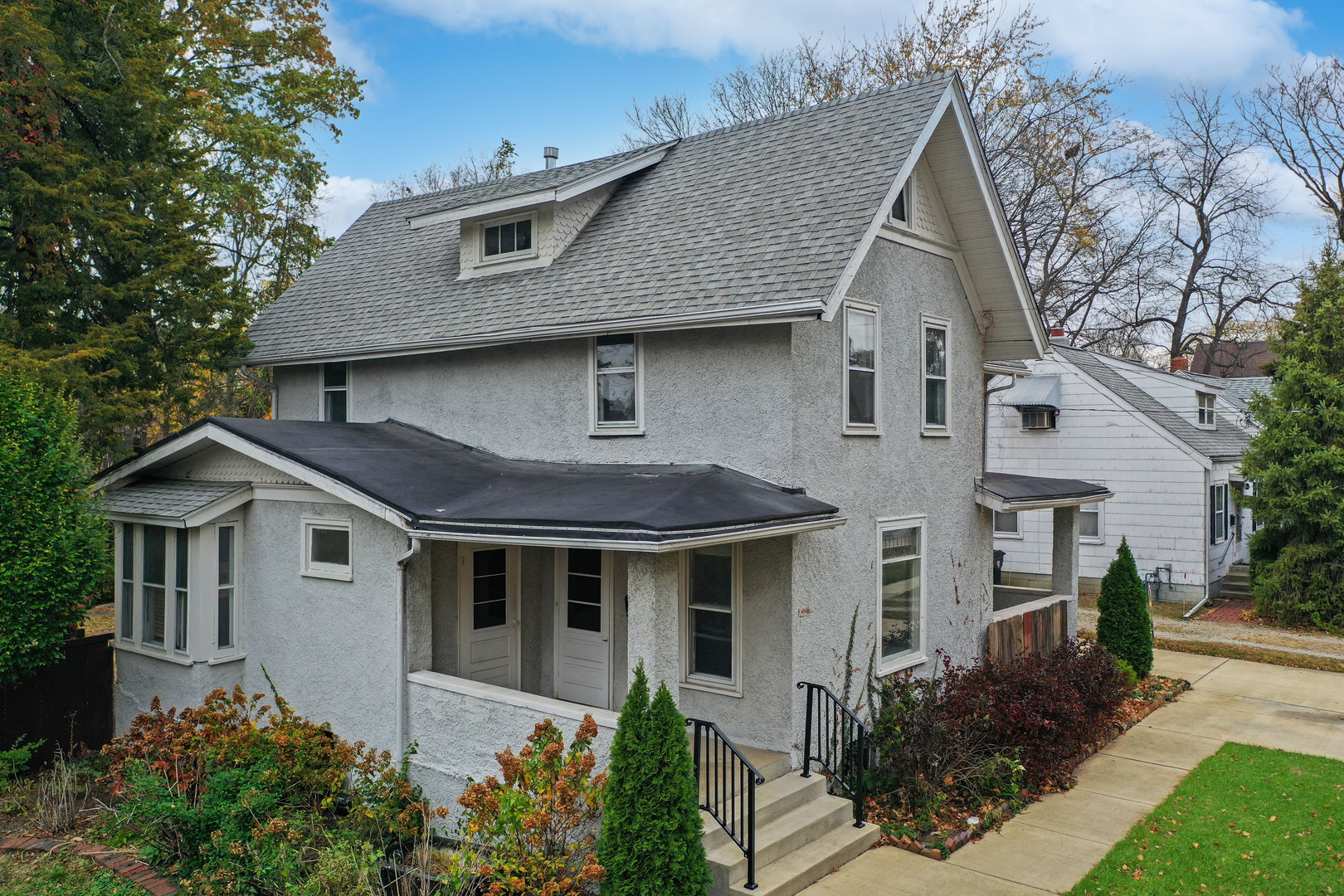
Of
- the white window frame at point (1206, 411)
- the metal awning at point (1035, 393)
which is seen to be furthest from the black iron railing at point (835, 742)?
the white window frame at point (1206, 411)

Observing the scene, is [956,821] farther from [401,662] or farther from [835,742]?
[401,662]

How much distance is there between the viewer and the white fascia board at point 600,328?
28.7 ft

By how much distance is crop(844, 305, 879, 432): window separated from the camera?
32.7 ft

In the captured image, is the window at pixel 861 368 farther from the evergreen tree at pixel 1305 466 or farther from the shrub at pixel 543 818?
the evergreen tree at pixel 1305 466

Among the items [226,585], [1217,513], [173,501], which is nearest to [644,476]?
[226,585]

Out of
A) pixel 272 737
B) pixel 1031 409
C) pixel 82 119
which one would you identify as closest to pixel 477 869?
pixel 272 737

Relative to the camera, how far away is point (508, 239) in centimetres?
1273

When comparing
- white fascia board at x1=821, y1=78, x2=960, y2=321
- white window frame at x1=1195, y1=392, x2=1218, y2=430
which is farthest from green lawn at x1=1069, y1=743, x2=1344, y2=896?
white window frame at x1=1195, y1=392, x2=1218, y2=430

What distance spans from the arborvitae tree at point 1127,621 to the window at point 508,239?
1007cm

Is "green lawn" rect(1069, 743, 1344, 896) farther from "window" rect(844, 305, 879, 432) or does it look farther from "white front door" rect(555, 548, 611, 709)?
"white front door" rect(555, 548, 611, 709)

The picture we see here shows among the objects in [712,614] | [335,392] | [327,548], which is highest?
[335,392]

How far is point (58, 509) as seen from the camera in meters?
9.96

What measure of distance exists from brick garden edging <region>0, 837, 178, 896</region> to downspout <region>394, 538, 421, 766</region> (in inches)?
84.5

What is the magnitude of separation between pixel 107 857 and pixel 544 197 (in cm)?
845
